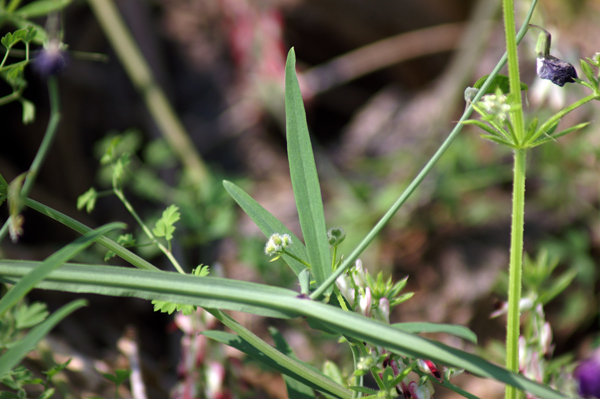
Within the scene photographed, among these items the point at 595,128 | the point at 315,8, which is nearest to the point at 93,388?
the point at 595,128

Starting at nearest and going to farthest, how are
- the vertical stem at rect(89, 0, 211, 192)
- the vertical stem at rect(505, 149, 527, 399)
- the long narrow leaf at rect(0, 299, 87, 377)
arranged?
the long narrow leaf at rect(0, 299, 87, 377) → the vertical stem at rect(505, 149, 527, 399) → the vertical stem at rect(89, 0, 211, 192)

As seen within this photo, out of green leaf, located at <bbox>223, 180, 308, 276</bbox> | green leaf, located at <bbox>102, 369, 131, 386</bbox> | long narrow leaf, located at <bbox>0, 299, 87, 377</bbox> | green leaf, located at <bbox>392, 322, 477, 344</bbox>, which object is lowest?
green leaf, located at <bbox>102, 369, 131, 386</bbox>

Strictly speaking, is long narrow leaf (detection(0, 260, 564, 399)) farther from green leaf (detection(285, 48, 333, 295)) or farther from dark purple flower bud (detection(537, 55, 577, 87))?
dark purple flower bud (detection(537, 55, 577, 87))

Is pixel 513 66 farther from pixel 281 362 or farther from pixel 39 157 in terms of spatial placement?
pixel 39 157

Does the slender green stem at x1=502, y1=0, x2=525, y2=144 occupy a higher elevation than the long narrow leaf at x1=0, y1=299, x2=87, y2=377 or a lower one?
higher

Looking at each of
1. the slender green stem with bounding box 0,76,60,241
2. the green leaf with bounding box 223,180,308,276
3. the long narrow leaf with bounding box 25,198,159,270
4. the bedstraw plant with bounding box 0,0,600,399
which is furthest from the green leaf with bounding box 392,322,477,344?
the slender green stem with bounding box 0,76,60,241

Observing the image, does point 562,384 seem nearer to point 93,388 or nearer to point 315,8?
point 93,388

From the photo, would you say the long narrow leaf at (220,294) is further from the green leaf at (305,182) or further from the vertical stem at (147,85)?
the vertical stem at (147,85)
